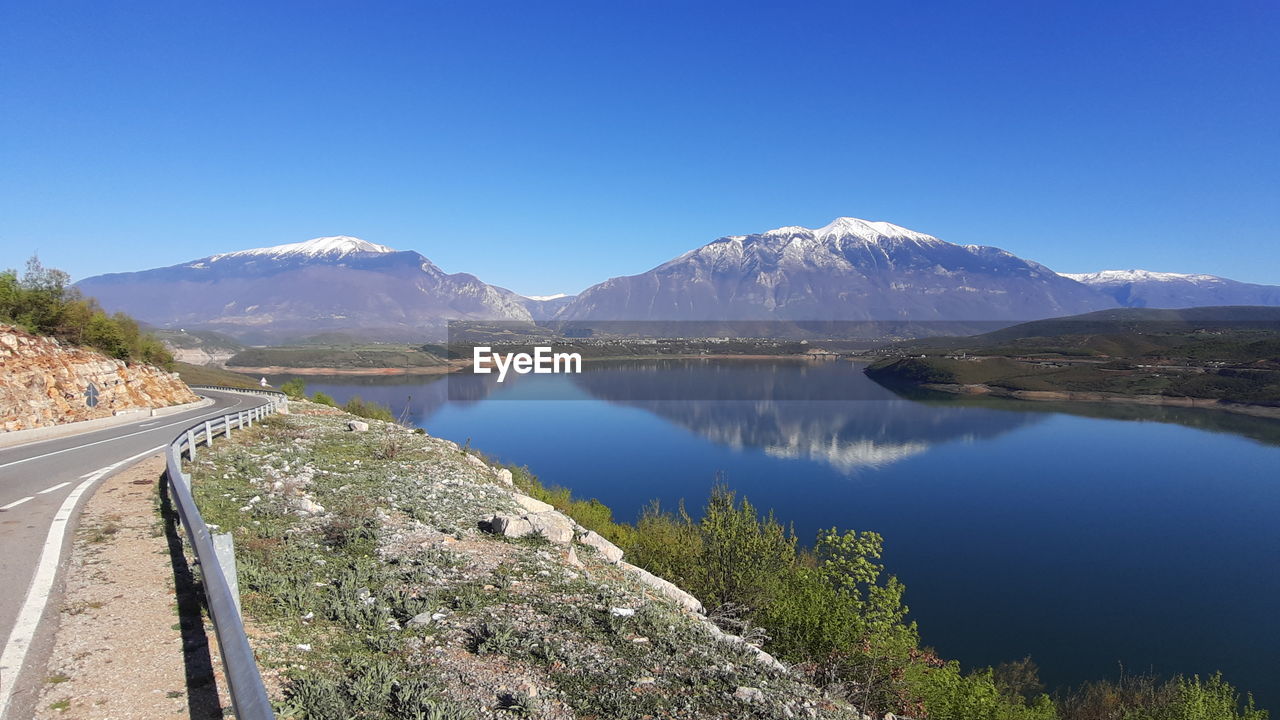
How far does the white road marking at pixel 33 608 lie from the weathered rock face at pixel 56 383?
21769mm

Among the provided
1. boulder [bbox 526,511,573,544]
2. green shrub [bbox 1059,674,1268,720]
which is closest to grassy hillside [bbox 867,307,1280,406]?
green shrub [bbox 1059,674,1268,720]

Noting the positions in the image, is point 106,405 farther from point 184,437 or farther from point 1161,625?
point 1161,625

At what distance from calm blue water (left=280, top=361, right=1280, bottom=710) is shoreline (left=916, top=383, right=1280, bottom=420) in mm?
6912

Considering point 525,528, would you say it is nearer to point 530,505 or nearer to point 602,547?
point 602,547

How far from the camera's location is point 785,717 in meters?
7.75

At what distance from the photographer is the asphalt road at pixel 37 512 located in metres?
6.26

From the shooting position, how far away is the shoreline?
125 meters

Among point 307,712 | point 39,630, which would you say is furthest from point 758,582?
point 39,630

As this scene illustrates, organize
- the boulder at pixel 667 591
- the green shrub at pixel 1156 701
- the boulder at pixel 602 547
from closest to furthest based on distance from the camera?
the boulder at pixel 667 591
the boulder at pixel 602 547
the green shrub at pixel 1156 701

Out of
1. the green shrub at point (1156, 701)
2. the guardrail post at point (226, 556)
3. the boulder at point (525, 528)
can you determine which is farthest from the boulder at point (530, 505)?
the green shrub at point (1156, 701)

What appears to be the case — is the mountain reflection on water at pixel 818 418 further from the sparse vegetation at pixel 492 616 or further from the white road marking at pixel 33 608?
the white road marking at pixel 33 608

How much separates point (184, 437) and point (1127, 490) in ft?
285

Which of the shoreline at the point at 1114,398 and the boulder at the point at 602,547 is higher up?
the boulder at the point at 602,547

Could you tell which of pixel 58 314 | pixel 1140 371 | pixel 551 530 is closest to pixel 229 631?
pixel 551 530
